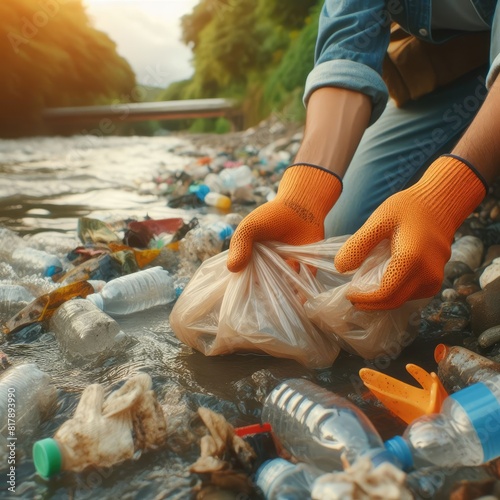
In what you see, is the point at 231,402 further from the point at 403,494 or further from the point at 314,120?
the point at 314,120

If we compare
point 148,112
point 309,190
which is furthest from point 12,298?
point 148,112

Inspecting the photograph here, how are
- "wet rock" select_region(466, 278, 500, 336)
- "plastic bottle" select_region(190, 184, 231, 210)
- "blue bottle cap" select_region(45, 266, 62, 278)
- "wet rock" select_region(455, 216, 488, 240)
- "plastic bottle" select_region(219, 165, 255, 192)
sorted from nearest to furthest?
"wet rock" select_region(466, 278, 500, 336), "blue bottle cap" select_region(45, 266, 62, 278), "wet rock" select_region(455, 216, 488, 240), "plastic bottle" select_region(190, 184, 231, 210), "plastic bottle" select_region(219, 165, 255, 192)

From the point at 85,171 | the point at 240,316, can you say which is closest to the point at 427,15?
the point at 240,316

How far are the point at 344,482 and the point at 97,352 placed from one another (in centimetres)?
114

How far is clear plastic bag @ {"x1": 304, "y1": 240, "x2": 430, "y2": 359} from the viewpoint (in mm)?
1704

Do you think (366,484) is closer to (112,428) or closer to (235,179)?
(112,428)

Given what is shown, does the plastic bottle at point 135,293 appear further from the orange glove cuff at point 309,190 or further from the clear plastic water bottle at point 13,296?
the orange glove cuff at point 309,190

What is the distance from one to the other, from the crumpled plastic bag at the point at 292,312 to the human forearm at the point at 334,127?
38 cm

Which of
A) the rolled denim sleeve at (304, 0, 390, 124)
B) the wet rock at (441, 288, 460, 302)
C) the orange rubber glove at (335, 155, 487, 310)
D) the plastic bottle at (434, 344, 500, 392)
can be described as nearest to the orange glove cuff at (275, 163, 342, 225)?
the orange rubber glove at (335, 155, 487, 310)

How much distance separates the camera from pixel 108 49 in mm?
23266

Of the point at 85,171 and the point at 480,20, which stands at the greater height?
the point at 480,20

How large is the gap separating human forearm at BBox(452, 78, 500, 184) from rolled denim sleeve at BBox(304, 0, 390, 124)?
517 mm

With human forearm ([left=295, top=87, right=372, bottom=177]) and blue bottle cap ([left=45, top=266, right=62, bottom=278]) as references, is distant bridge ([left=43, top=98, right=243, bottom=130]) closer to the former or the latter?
blue bottle cap ([left=45, top=266, right=62, bottom=278])

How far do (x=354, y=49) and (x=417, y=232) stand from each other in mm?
1038
